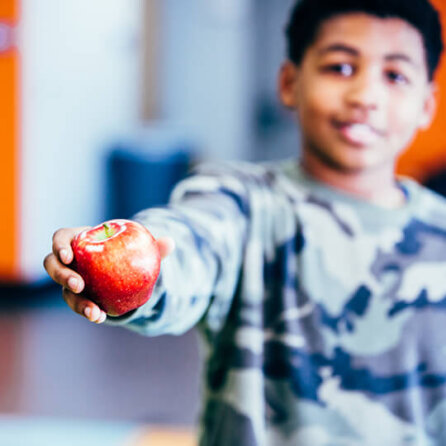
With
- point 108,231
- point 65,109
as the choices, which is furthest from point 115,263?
point 65,109

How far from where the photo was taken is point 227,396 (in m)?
0.76

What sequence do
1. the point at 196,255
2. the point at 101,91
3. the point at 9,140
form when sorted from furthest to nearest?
1. the point at 101,91
2. the point at 9,140
3. the point at 196,255

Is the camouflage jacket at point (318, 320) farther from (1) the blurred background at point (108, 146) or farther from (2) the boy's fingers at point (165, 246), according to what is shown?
(1) the blurred background at point (108, 146)

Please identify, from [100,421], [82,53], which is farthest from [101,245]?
[82,53]

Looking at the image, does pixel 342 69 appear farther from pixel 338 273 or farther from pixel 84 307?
pixel 84 307

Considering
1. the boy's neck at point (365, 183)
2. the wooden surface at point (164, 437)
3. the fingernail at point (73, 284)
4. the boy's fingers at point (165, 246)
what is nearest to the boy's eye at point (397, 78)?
the boy's neck at point (365, 183)

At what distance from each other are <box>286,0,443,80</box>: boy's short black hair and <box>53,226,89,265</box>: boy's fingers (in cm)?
46

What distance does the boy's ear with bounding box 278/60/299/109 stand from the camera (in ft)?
2.85

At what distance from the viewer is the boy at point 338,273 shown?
2.47 feet

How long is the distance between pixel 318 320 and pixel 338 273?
6 cm

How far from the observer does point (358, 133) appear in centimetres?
77

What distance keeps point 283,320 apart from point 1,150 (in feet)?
7.63

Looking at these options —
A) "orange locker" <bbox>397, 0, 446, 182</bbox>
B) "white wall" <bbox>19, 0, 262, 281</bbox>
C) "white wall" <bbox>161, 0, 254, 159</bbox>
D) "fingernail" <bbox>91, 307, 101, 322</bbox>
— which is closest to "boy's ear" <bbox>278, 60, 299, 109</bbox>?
"fingernail" <bbox>91, 307, 101, 322</bbox>

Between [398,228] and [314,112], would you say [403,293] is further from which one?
[314,112]
